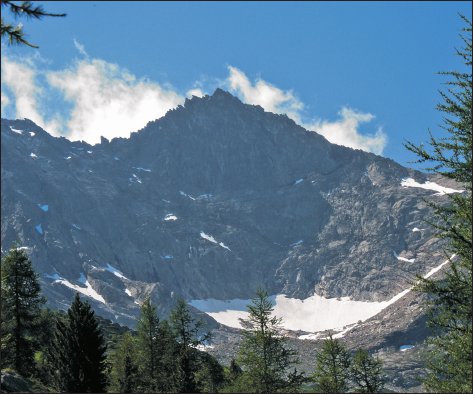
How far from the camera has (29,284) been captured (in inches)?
1444

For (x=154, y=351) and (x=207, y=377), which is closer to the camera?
(x=154, y=351)

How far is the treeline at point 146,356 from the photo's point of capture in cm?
2730

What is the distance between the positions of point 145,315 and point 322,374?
14687mm

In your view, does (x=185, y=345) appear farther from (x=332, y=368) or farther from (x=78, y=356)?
(x=78, y=356)

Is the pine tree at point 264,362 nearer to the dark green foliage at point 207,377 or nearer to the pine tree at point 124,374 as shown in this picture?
the pine tree at point 124,374

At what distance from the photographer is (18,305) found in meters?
36.2

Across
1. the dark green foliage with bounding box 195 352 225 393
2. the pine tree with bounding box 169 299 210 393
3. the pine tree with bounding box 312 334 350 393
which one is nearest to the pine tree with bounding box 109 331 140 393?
the pine tree with bounding box 169 299 210 393

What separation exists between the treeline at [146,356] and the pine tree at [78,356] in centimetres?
4

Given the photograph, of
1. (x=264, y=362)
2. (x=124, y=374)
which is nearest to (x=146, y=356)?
(x=124, y=374)

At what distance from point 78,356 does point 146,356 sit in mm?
16330

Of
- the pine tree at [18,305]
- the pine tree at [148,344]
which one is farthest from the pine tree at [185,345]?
the pine tree at [18,305]

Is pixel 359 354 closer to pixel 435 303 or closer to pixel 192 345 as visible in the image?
pixel 192 345

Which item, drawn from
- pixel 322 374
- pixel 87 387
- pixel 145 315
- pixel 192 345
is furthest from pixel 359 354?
pixel 87 387

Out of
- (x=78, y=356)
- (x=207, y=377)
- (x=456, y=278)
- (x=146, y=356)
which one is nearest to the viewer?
(x=456, y=278)
